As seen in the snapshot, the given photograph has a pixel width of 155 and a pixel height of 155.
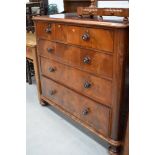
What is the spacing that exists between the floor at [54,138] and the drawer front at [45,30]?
82 centimetres

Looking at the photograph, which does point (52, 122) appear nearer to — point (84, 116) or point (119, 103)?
point (84, 116)

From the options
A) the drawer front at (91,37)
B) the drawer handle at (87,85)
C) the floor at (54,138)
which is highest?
the drawer front at (91,37)

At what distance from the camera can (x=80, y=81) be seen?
161 cm

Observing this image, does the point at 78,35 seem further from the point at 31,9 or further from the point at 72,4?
the point at 31,9

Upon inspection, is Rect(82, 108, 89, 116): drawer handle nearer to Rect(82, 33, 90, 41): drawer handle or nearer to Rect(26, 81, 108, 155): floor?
Rect(26, 81, 108, 155): floor

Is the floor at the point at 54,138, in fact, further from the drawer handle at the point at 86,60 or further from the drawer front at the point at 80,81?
the drawer handle at the point at 86,60

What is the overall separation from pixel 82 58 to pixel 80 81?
0.20 meters

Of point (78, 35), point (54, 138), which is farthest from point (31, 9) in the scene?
point (54, 138)

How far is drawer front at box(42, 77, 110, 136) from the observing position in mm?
1505

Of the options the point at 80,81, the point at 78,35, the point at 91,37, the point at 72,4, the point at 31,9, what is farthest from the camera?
the point at 31,9

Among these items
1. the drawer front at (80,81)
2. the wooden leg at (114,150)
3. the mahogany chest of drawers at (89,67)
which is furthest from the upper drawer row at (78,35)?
the wooden leg at (114,150)

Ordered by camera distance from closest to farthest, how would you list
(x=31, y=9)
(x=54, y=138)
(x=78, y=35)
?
(x=78, y=35)
(x=54, y=138)
(x=31, y=9)

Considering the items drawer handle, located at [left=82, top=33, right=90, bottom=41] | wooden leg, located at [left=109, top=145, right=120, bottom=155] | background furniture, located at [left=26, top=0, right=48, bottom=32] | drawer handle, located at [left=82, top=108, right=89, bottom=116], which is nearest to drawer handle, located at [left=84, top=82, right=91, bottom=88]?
drawer handle, located at [left=82, top=108, right=89, bottom=116]

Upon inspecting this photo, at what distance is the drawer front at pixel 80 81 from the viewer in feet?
4.65
